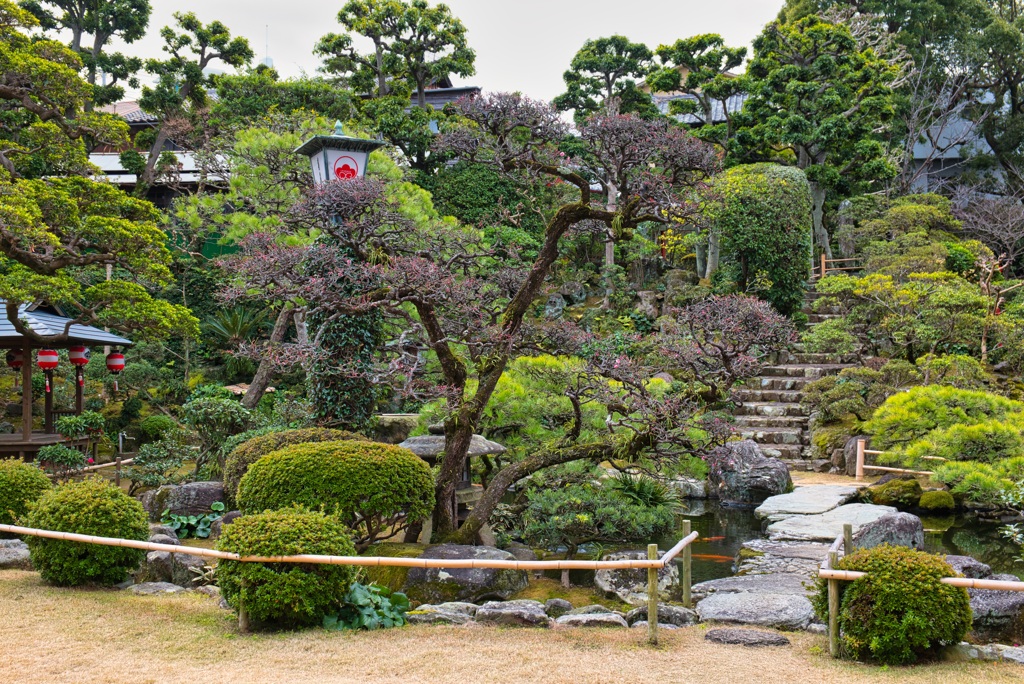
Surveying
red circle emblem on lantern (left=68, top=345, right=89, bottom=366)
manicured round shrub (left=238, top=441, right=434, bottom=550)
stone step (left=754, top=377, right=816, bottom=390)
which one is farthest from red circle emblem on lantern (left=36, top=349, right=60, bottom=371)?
stone step (left=754, top=377, right=816, bottom=390)

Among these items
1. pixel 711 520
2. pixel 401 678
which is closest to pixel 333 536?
pixel 401 678

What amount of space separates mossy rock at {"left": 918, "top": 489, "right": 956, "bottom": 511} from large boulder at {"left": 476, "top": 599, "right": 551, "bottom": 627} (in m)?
7.41

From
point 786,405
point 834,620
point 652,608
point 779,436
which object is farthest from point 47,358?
point 786,405

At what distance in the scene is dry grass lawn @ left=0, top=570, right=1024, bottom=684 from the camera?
4285mm

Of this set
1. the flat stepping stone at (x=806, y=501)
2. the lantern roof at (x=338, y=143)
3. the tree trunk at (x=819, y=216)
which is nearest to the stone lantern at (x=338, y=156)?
the lantern roof at (x=338, y=143)

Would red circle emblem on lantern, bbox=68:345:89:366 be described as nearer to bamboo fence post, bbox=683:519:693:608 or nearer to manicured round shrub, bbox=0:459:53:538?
manicured round shrub, bbox=0:459:53:538

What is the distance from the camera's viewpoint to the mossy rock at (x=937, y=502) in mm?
10734

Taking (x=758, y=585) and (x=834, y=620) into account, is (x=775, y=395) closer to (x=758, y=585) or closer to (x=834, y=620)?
(x=758, y=585)

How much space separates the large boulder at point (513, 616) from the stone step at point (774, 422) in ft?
34.0

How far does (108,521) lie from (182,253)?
17.2 m

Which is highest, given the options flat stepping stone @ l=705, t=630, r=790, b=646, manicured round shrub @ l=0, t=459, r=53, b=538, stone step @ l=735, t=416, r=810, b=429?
manicured round shrub @ l=0, t=459, r=53, b=538

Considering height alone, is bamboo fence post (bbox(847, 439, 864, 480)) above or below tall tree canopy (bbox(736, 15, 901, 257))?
below

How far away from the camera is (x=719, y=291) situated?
18562mm

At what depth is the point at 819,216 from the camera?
72.6 ft
